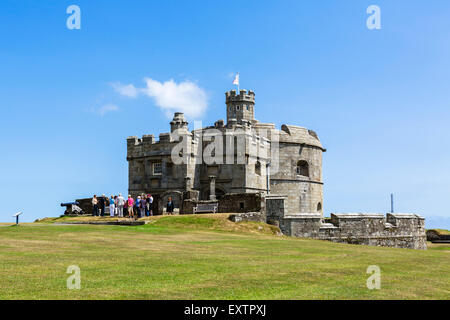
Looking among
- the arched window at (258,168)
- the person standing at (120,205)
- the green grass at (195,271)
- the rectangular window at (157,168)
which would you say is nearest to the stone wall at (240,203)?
the person standing at (120,205)

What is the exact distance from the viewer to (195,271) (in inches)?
405

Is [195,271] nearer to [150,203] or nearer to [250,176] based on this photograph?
[150,203]

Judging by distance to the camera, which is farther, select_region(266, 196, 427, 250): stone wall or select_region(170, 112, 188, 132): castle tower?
select_region(170, 112, 188, 132): castle tower

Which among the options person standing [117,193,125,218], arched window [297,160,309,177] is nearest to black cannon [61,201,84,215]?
person standing [117,193,125,218]

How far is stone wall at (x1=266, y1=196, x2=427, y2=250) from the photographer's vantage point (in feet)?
91.8

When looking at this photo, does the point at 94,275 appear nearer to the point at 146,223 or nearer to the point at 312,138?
the point at 146,223

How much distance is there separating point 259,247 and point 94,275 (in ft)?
25.6

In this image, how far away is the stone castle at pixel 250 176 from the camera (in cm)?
2878

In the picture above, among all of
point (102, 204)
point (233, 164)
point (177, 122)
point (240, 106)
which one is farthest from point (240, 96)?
point (102, 204)

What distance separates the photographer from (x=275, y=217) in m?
28.1

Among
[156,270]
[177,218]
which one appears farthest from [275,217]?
[156,270]

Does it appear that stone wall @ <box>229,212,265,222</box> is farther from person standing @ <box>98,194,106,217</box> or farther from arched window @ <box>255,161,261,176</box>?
arched window @ <box>255,161,261,176</box>

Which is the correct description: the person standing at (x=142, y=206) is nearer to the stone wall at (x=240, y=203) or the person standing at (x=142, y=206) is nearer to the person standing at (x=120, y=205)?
the person standing at (x=120, y=205)

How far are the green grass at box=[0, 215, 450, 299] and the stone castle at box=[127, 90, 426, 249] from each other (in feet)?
38.3
